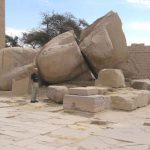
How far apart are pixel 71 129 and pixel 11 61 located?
8134 millimetres

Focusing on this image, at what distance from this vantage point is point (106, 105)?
968cm

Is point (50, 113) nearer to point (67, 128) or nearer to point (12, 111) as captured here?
point (12, 111)

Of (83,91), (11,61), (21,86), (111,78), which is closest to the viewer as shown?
(83,91)

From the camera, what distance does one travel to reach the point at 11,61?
1460cm

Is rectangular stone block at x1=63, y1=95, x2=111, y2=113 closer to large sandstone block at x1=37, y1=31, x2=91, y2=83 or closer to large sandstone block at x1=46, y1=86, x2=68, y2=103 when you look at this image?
large sandstone block at x1=46, y1=86, x2=68, y2=103

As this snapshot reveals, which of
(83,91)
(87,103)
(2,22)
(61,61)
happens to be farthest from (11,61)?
(2,22)

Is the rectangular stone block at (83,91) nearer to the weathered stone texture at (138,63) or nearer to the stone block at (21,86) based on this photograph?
the stone block at (21,86)

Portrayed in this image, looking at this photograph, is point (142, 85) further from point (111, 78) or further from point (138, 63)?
point (138, 63)

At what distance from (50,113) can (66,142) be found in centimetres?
329

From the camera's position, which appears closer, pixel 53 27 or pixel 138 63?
pixel 138 63

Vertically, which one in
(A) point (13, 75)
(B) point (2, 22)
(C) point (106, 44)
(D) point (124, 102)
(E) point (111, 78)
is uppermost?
(B) point (2, 22)

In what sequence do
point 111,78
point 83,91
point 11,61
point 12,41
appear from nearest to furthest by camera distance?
point 83,91 → point 111,78 → point 11,61 → point 12,41

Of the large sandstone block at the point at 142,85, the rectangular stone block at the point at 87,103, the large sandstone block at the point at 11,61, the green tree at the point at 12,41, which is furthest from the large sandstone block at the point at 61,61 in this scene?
the green tree at the point at 12,41

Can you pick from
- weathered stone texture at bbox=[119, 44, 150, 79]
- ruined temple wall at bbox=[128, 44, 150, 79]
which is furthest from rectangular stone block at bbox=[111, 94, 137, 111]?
ruined temple wall at bbox=[128, 44, 150, 79]
